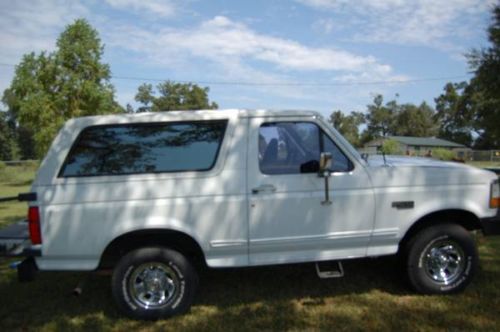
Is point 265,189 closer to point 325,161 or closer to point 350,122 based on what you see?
point 325,161

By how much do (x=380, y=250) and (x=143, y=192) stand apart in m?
2.45

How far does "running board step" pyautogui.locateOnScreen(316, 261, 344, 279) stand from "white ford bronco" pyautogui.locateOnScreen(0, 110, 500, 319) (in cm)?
2

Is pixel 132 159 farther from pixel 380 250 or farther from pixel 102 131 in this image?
pixel 380 250

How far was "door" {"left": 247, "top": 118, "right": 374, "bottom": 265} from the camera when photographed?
462 centimetres

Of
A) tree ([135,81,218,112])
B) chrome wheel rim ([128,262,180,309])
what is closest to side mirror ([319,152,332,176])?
chrome wheel rim ([128,262,180,309])

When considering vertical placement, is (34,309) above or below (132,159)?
below

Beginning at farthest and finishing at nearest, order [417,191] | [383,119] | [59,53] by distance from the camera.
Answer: [383,119], [59,53], [417,191]

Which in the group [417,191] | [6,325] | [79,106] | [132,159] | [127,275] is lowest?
[6,325]

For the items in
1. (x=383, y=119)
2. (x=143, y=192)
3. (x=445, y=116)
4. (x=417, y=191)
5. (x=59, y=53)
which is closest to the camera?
(x=143, y=192)

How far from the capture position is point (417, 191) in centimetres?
482

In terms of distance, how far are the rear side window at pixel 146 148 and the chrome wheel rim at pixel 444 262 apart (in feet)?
8.15

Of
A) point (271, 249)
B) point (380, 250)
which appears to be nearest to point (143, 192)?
point (271, 249)

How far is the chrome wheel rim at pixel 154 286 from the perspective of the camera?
15.1 ft

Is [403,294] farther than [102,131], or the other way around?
[403,294]
